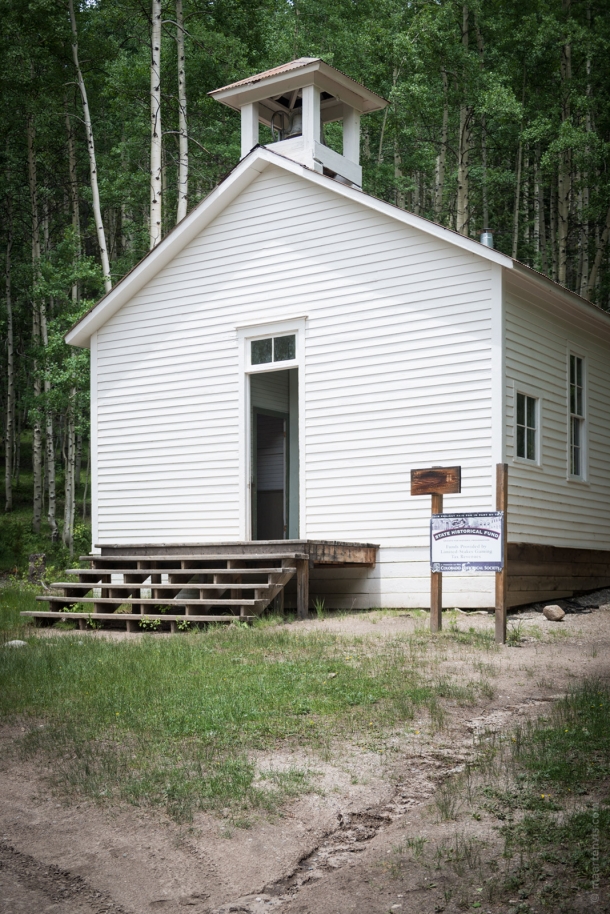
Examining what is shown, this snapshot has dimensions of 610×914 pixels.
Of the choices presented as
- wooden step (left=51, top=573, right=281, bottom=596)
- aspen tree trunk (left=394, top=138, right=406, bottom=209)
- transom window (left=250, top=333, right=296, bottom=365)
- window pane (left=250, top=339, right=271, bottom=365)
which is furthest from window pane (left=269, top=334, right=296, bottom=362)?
aspen tree trunk (left=394, top=138, right=406, bottom=209)

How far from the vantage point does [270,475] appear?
696 inches

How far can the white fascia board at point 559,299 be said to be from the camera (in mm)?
12759

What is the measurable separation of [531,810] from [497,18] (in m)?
27.7

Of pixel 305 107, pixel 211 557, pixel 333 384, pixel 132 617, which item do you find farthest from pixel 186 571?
pixel 305 107

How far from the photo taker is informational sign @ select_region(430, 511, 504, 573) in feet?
33.6

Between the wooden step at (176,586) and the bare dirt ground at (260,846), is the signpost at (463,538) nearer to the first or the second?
the wooden step at (176,586)

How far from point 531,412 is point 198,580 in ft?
17.9

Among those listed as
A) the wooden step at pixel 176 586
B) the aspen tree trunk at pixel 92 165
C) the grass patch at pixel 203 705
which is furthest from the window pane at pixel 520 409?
the aspen tree trunk at pixel 92 165

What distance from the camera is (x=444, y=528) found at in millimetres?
10617

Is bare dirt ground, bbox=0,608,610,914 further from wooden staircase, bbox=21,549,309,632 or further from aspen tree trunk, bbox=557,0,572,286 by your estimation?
aspen tree trunk, bbox=557,0,572,286

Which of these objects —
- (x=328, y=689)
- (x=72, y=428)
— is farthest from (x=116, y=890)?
(x=72, y=428)

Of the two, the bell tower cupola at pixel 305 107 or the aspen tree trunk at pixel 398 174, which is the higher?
the aspen tree trunk at pixel 398 174

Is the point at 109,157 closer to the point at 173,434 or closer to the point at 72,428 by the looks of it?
the point at 72,428

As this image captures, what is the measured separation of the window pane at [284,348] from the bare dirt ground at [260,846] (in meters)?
8.62
